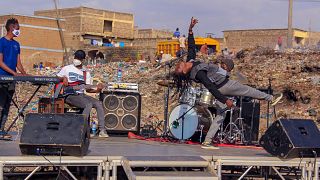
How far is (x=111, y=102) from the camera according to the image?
10.9 metres

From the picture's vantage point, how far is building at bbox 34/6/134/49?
5834 cm

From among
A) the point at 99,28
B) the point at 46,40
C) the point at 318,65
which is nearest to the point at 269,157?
the point at 318,65

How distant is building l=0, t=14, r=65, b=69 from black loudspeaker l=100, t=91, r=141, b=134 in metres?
40.4

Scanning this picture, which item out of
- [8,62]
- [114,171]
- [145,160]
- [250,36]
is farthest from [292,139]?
[250,36]

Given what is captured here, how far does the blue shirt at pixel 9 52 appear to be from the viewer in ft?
28.8

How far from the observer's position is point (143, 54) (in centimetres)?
4519

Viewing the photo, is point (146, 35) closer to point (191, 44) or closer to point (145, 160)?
point (191, 44)

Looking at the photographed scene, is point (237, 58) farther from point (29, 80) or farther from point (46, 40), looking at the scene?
point (46, 40)

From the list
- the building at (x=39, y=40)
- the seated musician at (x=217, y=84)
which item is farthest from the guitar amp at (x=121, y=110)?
the building at (x=39, y=40)

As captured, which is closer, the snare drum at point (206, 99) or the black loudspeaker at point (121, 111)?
the snare drum at point (206, 99)

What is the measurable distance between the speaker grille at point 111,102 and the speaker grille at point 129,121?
26 cm

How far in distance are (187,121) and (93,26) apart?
169 ft

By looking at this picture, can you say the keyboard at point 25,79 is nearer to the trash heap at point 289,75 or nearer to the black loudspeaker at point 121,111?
the black loudspeaker at point 121,111

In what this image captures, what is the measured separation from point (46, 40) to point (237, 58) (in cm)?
2957
